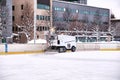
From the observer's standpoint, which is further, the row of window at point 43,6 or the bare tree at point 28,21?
the row of window at point 43,6

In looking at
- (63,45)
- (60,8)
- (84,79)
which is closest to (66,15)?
(60,8)

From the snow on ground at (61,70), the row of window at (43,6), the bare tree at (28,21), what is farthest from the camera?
the row of window at (43,6)

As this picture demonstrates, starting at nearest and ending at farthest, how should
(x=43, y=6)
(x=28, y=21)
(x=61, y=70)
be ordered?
(x=61, y=70) < (x=28, y=21) < (x=43, y=6)

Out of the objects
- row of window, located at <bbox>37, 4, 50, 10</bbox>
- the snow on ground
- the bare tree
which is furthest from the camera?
row of window, located at <bbox>37, 4, 50, 10</bbox>

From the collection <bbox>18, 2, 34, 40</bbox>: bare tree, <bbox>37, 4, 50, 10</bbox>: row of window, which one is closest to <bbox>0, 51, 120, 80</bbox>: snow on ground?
<bbox>18, 2, 34, 40</bbox>: bare tree

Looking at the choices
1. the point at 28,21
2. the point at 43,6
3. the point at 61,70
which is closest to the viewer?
the point at 61,70

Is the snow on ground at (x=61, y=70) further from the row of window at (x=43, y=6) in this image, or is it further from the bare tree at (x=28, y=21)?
the row of window at (x=43, y=6)

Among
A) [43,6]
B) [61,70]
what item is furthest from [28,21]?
[61,70]

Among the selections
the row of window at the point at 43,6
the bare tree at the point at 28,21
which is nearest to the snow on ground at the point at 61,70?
the bare tree at the point at 28,21

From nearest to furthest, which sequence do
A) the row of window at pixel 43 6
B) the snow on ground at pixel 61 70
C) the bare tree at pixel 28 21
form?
the snow on ground at pixel 61 70, the bare tree at pixel 28 21, the row of window at pixel 43 6

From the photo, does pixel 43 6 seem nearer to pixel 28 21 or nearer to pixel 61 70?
pixel 28 21

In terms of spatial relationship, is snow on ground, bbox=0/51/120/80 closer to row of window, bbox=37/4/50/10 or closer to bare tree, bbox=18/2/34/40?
bare tree, bbox=18/2/34/40

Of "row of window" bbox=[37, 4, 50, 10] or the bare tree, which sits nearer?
the bare tree

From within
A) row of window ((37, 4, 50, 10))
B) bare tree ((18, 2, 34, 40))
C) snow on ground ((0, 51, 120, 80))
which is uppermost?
row of window ((37, 4, 50, 10))
